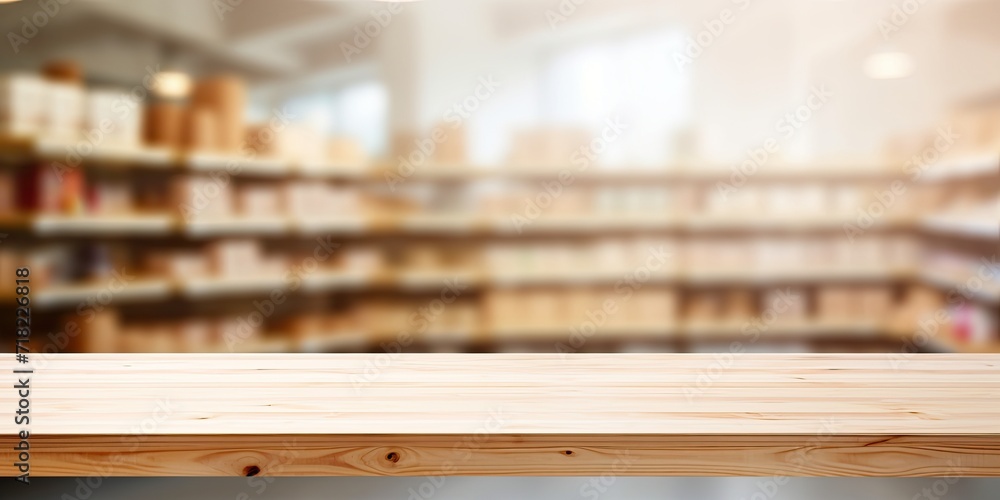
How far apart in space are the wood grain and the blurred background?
1049 mm

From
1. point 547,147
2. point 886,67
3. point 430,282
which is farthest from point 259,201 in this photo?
point 886,67

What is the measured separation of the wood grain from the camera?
0.65m

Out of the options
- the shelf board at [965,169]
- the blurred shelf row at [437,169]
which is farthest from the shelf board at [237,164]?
the shelf board at [965,169]

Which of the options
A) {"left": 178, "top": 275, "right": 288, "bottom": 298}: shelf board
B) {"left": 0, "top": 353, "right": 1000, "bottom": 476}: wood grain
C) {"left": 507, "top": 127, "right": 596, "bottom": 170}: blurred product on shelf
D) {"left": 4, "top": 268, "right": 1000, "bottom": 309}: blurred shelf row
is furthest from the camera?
{"left": 507, "top": 127, "right": 596, "bottom": 170}: blurred product on shelf

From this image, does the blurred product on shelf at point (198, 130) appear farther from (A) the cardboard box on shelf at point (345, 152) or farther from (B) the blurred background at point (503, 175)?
(A) the cardboard box on shelf at point (345, 152)

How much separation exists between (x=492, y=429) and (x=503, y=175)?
155cm

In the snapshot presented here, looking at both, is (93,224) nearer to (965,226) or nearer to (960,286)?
(965,226)

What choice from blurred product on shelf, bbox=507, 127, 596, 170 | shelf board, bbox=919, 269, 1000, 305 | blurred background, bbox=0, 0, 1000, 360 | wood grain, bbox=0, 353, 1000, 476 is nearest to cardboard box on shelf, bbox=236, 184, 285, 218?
blurred background, bbox=0, 0, 1000, 360

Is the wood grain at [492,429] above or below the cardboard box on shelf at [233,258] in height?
below

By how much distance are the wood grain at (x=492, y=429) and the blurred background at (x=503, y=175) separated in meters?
1.05

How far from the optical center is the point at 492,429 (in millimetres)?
647

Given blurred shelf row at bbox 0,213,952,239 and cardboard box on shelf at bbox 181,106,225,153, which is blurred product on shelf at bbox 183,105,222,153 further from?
blurred shelf row at bbox 0,213,952,239

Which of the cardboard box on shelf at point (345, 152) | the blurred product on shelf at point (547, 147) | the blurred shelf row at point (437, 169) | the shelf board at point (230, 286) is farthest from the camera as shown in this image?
the blurred product on shelf at point (547, 147)

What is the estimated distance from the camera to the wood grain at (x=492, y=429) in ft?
2.12
